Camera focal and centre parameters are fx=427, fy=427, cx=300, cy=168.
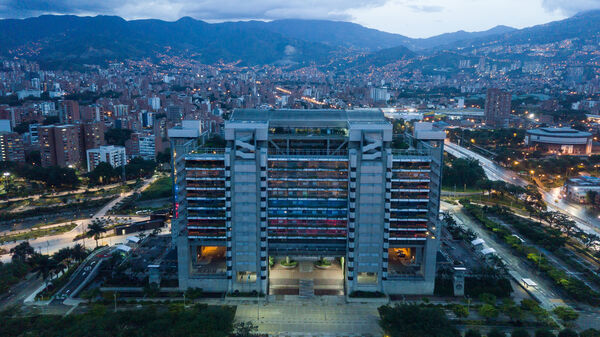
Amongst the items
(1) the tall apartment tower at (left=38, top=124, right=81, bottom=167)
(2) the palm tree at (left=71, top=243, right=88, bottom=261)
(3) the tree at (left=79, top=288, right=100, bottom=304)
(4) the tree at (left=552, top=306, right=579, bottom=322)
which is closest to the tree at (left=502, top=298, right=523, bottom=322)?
(4) the tree at (left=552, top=306, right=579, bottom=322)

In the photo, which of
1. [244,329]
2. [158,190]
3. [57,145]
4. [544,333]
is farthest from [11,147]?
[544,333]

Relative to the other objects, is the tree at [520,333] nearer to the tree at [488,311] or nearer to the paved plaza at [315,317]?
the tree at [488,311]

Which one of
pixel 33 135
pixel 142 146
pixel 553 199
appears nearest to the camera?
pixel 553 199

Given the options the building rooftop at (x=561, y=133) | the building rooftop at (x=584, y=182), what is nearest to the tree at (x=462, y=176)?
the building rooftop at (x=584, y=182)

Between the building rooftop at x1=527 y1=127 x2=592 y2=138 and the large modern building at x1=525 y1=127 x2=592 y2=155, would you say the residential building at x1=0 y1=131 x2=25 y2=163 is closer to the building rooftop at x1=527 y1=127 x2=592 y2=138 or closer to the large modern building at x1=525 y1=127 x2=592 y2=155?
the large modern building at x1=525 y1=127 x2=592 y2=155

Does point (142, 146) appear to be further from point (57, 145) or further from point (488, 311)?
point (488, 311)
